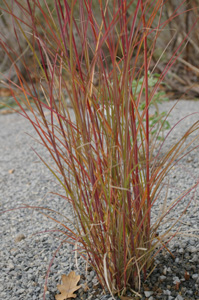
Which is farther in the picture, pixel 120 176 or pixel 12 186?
pixel 12 186

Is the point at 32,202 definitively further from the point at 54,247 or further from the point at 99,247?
the point at 99,247

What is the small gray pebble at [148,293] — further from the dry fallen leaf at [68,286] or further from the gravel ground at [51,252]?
the dry fallen leaf at [68,286]

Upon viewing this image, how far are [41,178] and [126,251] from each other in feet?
4.79

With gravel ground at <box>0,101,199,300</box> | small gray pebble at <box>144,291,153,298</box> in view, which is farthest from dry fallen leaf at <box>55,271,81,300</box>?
small gray pebble at <box>144,291,153,298</box>

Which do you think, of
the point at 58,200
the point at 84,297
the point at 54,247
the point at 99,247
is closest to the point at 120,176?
the point at 99,247

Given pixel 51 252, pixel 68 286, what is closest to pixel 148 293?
pixel 68 286

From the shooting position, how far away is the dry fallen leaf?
45.7 inches

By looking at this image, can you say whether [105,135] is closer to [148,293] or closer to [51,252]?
[148,293]

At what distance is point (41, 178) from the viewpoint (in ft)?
7.83

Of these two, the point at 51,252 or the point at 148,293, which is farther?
the point at 51,252

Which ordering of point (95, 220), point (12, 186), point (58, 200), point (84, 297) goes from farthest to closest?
point (12, 186)
point (58, 200)
point (84, 297)
point (95, 220)

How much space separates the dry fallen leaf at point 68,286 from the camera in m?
1.16

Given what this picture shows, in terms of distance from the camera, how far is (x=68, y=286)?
118 cm

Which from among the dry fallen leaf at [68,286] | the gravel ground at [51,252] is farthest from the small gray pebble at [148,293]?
the dry fallen leaf at [68,286]
